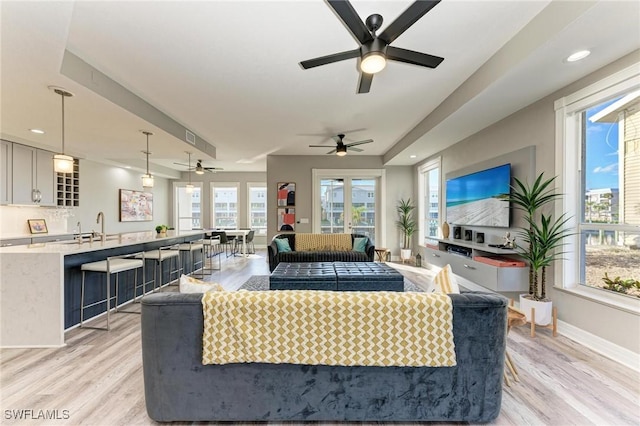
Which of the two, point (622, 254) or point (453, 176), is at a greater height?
point (453, 176)

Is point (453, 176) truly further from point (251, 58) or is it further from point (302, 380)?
point (302, 380)

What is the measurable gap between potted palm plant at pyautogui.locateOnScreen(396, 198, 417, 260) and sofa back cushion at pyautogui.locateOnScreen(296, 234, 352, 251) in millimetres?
1852

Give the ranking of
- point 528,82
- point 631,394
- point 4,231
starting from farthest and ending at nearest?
point 4,231, point 528,82, point 631,394

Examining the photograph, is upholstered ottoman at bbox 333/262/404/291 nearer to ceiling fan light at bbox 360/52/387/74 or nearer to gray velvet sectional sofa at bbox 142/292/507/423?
gray velvet sectional sofa at bbox 142/292/507/423

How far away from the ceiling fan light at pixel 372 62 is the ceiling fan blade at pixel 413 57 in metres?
0.11

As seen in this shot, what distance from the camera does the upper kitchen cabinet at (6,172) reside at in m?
4.60

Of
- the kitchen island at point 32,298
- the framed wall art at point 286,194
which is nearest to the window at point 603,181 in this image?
the kitchen island at point 32,298

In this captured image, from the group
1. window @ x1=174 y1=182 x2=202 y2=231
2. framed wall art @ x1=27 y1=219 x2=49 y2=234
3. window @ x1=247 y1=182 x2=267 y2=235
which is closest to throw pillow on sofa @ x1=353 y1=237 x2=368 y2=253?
window @ x1=247 y1=182 x2=267 y2=235

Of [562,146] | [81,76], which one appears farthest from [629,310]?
[81,76]

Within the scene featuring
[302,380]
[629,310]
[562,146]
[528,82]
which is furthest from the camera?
[562,146]

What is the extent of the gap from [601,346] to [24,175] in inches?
325

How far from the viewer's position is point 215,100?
3568 mm

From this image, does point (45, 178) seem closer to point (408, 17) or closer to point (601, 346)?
point (408, 17)

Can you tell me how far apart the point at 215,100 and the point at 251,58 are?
3.80 feet
